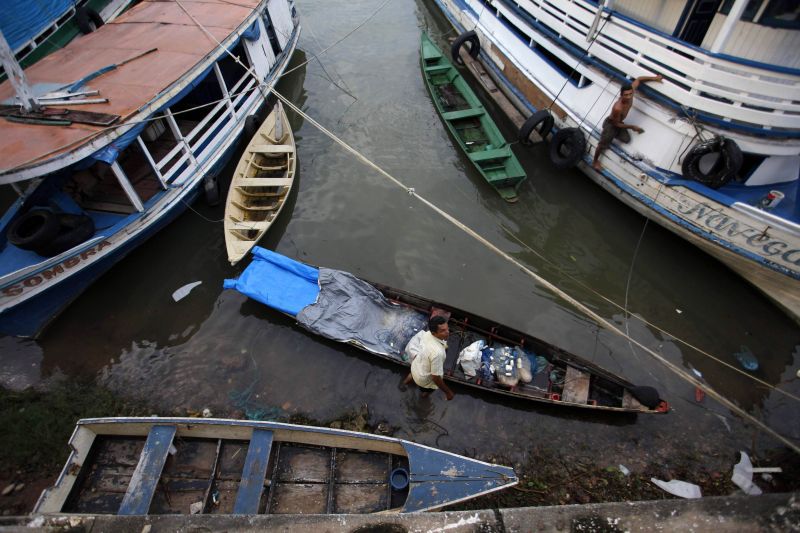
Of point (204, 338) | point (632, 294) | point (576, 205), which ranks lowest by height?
point (632, 294)

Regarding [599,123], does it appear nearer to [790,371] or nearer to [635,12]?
[635,12]

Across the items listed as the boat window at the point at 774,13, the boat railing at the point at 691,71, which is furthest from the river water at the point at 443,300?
the boat window at the point at 774,13

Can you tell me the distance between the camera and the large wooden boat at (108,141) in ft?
23.2

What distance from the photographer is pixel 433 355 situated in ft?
19.8

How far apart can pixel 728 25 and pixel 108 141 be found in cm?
1103

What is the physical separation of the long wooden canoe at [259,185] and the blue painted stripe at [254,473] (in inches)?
153

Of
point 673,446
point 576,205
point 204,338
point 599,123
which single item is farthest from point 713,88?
point 204,338

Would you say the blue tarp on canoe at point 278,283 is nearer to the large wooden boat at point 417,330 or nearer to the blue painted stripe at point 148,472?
the large wooden boat at point 417,330

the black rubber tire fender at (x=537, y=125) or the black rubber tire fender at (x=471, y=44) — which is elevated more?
the black rubber tire fender at (x=471, y=44)

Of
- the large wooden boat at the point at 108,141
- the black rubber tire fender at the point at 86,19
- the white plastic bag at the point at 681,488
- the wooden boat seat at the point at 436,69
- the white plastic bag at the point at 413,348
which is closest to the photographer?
the white plastic bag at the point at 681,488

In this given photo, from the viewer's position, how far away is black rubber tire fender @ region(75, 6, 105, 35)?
13.8m

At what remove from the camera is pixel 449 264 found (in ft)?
30.8

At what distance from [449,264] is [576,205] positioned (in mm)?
3872

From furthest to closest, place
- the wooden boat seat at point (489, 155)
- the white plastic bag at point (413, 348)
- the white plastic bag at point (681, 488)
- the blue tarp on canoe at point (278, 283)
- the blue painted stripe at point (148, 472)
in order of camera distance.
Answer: the wooden boat seat at point (489, 155), the blue tarp on canoe at point (278, 283), the white plastic bag at point (413, 348), the white plastic bag at point (681, 488), the blue painted stripe at point (148, 472)
